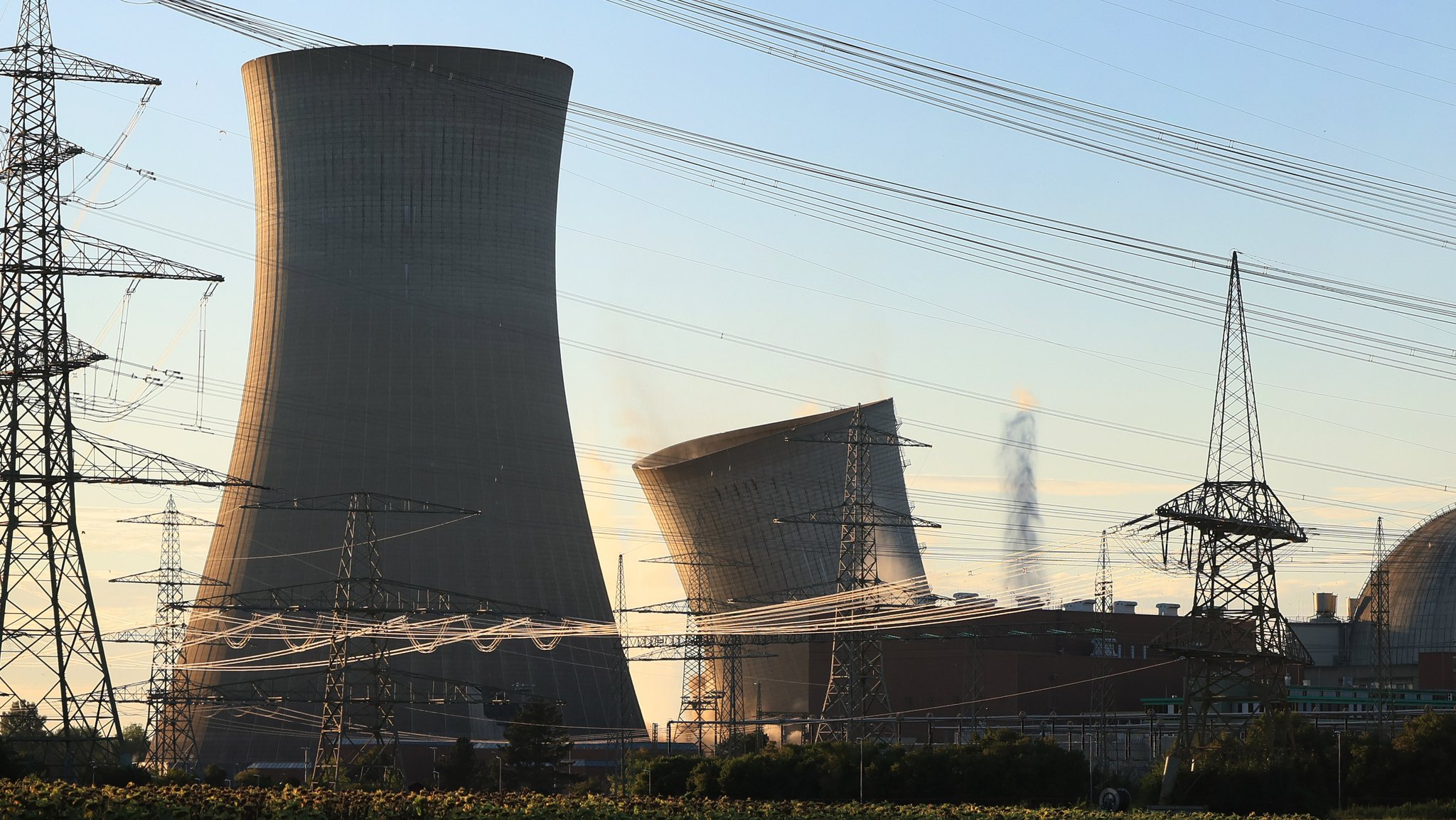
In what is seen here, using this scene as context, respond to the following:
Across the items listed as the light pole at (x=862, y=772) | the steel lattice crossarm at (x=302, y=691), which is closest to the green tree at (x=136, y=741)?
the steel lattice crossarm at (x=302, y=691)

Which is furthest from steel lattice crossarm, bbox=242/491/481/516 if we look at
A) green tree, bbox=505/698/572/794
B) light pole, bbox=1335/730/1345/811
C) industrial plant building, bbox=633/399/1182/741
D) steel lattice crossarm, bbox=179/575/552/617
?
light pole, bbox=1335/730/1345/811

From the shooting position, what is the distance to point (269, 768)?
39.2 meters

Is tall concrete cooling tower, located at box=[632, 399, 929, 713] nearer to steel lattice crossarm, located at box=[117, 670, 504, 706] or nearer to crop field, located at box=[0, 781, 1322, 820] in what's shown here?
steel lattice crossarm, located at box=[117, 670, 504, 706]

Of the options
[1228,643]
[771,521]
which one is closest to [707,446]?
[771,521]

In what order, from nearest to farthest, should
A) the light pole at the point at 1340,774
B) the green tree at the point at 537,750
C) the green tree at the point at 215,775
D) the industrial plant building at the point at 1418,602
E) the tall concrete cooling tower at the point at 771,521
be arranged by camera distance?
the light pole at the point at 1340,774 → the green tree at the point at 215,775 → the green tree at the point at 537,750 → the tall concrete cooling tower at the point at 771,521 → the industrial plant building at the point at 1418,602

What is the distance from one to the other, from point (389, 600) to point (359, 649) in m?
1.94

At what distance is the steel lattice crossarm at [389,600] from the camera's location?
37.1 meters

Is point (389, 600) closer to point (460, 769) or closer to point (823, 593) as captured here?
point (460, 769)

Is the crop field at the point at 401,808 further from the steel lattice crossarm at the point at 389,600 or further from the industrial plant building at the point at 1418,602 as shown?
the industrial plant building at the point at 1418,602

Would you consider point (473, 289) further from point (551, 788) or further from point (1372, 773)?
point (1372, 773)

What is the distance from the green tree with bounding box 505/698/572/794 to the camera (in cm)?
3594

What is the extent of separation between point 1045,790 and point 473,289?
672 inches

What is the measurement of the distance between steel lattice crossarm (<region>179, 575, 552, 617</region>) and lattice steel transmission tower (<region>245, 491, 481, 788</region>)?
283 millimetres

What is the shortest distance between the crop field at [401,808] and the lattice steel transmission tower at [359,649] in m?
7.61
